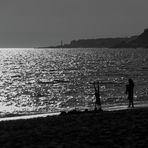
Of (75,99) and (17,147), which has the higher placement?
(17,147)

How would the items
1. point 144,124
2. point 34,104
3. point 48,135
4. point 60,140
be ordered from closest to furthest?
point 60,140, point 48,135, point 144,124, point 34,104

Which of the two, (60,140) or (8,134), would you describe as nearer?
(60,140)

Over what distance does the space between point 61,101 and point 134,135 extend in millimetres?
40214

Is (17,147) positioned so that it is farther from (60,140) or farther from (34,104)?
(34,104)

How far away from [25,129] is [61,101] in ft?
121

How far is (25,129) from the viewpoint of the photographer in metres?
15.8

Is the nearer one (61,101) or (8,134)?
(8,134)

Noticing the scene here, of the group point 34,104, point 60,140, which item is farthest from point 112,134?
point 34,104

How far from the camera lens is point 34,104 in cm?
4962

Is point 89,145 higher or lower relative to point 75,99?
higher

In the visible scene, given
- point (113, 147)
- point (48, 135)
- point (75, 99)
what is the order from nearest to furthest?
point (113, 147) → point (48, 135) → point (75, 99)

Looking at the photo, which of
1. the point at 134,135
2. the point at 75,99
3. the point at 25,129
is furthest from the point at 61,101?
the point at 134,135

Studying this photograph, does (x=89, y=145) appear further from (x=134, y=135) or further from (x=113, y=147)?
(x=134, y=135)

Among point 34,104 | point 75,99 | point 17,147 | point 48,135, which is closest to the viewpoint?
point 17,147
